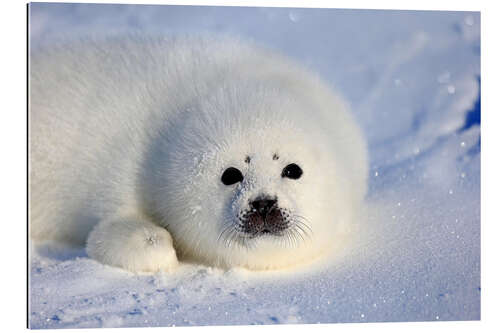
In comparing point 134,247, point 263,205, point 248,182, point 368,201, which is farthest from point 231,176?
point 368,201

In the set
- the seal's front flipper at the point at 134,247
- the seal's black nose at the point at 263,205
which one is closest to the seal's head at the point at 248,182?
the seal's black nose at the point at 263,205

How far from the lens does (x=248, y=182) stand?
397 centimetres

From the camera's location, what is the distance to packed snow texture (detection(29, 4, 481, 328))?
3900 mm

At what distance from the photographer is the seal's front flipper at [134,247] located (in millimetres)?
4082

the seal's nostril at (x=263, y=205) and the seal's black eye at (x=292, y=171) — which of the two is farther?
the seal's black eye at (x=292, y=171)

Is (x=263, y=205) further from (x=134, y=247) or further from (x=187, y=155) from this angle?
(x=134, y=247)

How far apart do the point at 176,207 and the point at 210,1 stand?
1.25 m

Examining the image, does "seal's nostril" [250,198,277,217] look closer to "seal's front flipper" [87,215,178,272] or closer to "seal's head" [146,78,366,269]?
"seal's head" [146,78,366,269]

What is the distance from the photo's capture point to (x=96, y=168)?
4.45 metres

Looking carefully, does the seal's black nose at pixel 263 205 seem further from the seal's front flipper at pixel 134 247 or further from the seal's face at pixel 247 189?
the seal's front flipper at pixel 134 247

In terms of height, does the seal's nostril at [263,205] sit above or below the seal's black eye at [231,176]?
below

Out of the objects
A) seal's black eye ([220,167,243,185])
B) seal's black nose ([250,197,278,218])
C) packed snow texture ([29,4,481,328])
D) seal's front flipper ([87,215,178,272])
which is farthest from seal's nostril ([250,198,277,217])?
seal's front flipper ([87,215,178,272])

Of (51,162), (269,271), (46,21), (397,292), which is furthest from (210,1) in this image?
(397,292)
